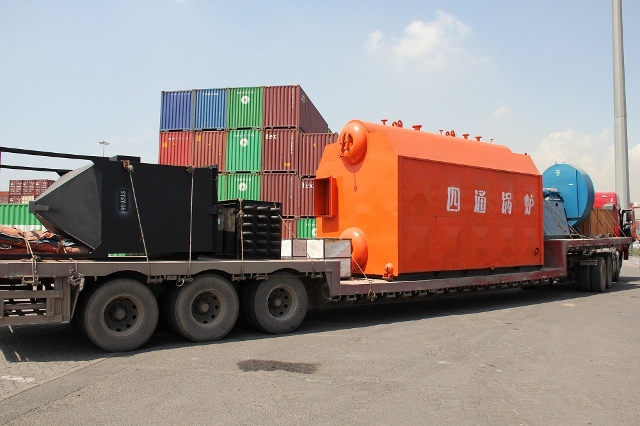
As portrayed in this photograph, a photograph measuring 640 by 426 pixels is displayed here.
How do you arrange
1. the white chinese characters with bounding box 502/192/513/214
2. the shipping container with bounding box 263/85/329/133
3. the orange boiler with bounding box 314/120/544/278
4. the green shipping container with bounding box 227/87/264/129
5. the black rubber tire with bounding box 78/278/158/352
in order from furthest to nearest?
the green shipping container with bounding box 227/87/264/129
the shipping container with bounding box 263/85/329/133
the white chinese characters with bounding box 502/192/513/214
the orange boiler with bounding box 314/120/544/278
the black rubber tire with bounding box 78/278/158/352

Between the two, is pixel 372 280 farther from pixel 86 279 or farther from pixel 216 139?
pixel 216 139

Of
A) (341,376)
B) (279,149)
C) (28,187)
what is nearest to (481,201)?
(341,376)

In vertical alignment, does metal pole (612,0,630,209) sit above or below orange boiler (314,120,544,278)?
above

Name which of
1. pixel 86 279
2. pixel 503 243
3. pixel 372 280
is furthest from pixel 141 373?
pixel 503 243

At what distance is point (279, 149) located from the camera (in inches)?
851

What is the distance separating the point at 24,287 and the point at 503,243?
948 centimetres

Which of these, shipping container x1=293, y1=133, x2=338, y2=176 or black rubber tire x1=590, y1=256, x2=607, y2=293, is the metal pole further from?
shipping container x1=293, y1=133, x2=338, y2=176

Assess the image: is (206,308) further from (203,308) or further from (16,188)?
(16,188)

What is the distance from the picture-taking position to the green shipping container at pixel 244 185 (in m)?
21.5

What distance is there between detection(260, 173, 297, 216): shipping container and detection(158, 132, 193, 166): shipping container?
3611mm

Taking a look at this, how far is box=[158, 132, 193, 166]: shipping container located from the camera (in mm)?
22391

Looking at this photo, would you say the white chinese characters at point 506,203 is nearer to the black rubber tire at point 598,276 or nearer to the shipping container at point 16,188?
the black rubber tire at point 598,276

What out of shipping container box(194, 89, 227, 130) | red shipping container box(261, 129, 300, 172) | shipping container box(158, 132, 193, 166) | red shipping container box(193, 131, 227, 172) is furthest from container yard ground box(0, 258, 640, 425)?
shipping container box(194, 89, 227, 130)

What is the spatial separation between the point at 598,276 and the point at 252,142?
533 inches
